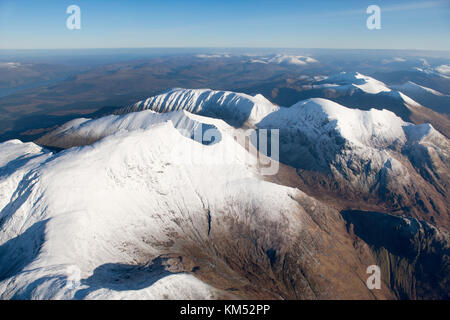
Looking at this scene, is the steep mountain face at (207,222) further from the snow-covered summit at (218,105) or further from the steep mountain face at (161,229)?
the snow-covered summit at (218,105)

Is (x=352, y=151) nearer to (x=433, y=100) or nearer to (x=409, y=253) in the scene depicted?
(x=409, y=253)

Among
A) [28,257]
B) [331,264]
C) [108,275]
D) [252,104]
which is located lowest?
[331,264]

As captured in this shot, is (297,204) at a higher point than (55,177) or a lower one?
lower

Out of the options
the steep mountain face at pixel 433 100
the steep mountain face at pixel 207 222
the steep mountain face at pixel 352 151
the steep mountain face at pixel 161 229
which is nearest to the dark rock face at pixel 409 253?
the steep mountain face at pixel 207 222

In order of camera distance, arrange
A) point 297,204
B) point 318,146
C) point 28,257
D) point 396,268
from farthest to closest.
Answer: point 318,146
point 297,204
point 396,268
point 28,257

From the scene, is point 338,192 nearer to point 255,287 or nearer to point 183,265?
point 255,287

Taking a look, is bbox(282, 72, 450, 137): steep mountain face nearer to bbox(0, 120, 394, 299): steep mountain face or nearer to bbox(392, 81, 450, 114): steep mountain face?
bbox(392, 81, 450, 114): steep mountain face
